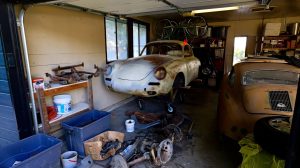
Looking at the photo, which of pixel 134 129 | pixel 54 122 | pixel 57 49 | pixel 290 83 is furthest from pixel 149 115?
pixel 290 83

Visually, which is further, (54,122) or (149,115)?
(149,115)

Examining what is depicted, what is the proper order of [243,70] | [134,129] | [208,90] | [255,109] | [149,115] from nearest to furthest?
[255,109] → [243,70] → [134,129] → [149,115] → [208,90]

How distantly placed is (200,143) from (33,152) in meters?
Result: 2.17

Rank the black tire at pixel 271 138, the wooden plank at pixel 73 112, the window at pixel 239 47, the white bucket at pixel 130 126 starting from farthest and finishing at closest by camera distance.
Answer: the window at pixel 239 47
the white bucket at pixel 130 126
the wooden plank at pixel 73 112
the black tire at pixel 271 138

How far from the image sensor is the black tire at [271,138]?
1.34 meters

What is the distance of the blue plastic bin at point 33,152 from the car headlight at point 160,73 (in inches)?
68.7

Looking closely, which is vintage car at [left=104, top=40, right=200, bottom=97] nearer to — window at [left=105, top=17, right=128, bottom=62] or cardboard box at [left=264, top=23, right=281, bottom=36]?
window at [left=105, top=17, right=128, bottom=62]

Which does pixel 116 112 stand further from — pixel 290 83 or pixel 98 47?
pixel 290 83

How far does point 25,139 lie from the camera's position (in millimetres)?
2016

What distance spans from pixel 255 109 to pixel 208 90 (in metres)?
4.07

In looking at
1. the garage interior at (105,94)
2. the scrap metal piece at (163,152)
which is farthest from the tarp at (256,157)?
the scrap metal piece at (163,152)

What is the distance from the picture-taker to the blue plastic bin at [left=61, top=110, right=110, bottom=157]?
2334mm

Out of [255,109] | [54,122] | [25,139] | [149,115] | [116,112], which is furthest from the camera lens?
[116,112]

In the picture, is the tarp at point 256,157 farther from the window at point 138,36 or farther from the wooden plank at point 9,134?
the window at point 138,36
